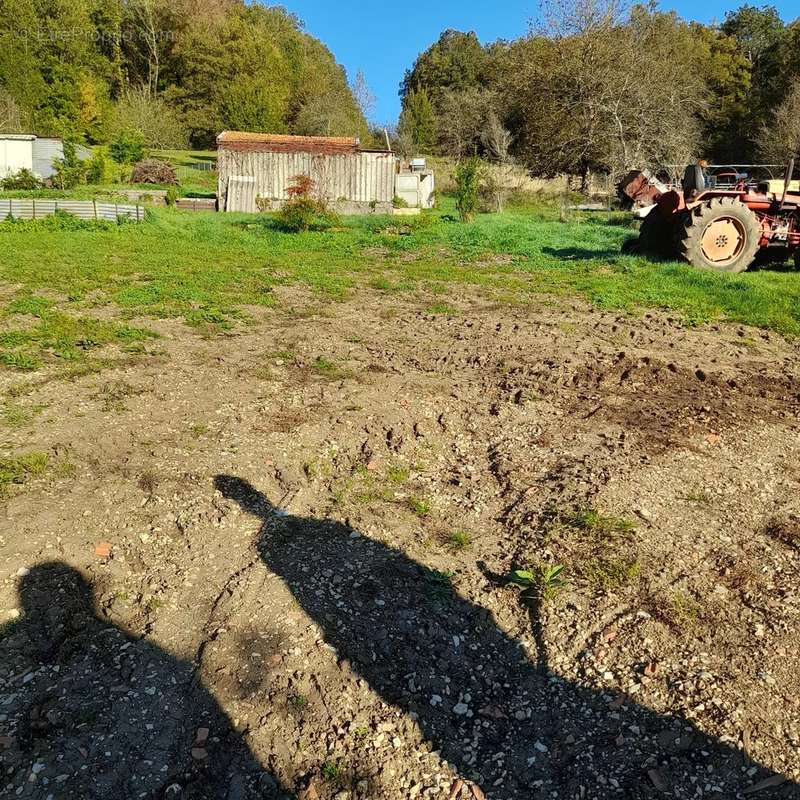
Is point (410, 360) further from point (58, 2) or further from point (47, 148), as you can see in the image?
point (58, 2)

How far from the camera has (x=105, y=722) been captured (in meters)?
2.33

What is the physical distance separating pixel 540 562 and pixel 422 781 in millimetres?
1363

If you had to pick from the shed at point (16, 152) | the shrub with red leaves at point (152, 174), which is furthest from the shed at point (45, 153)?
the shrub with red leaves at point (152, 174)

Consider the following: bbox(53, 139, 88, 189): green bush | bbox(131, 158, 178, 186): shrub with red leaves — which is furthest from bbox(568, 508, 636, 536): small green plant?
bbox(131, 158, 178, 186): shrub with red leaves

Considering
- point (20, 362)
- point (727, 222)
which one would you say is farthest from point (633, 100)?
point (20, 362)

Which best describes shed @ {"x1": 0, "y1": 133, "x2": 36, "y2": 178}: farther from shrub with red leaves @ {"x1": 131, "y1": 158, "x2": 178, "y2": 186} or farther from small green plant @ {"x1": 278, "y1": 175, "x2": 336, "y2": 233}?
small green plant @ {"x1": 278, "y1": 175, "x2": 336, "y2": 233}

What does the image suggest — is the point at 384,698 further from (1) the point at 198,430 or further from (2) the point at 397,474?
(1) the point at 198,430

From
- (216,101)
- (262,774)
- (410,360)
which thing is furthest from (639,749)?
(216,101)

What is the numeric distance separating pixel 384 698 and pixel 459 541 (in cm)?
114

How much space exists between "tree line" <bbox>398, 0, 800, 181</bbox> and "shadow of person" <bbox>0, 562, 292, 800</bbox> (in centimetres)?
2910

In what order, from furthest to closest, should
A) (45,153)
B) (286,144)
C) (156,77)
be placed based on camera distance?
(156,77)
(45,153)
(286,144)

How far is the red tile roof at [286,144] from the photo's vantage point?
2369cm

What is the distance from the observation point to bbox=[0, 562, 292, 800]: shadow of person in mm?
2125

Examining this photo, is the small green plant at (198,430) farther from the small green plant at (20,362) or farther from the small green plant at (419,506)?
the small green plant at (20,362)
